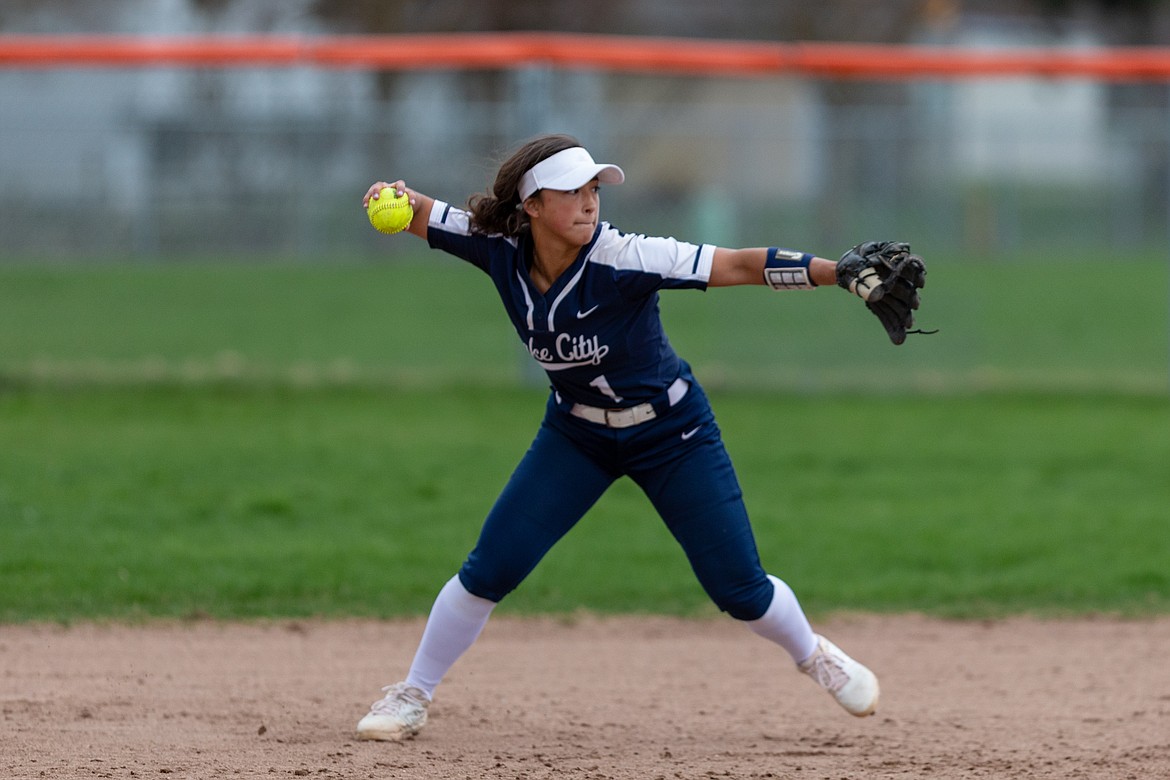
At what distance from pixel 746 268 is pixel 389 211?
3.66 feet

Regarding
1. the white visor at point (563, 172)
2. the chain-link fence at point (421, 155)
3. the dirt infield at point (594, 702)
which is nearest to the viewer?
the white visor at point (563, 172)

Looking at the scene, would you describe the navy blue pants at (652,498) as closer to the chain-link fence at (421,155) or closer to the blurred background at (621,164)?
the chain-link fence at (421,155)

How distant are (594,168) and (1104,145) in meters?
13.7

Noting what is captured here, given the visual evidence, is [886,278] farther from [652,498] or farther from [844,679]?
[844,679]

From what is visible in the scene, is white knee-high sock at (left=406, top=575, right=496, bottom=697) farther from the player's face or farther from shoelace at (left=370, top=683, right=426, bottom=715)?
the player's face

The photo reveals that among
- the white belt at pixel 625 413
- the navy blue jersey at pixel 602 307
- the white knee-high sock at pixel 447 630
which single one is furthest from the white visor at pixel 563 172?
the white knee-high sock at pixel 447 630

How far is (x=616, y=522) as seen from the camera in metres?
8.34

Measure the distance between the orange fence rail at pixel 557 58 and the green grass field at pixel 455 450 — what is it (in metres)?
1.80

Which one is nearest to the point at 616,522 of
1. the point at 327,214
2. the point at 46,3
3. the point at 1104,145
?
the point at 327,214

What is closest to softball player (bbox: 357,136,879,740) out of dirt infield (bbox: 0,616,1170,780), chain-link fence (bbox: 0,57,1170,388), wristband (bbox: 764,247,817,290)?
wristband (bbox: 764,247,817,290)

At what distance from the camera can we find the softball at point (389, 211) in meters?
4.45

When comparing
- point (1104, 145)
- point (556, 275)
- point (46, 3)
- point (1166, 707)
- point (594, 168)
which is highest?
point (46, 3)

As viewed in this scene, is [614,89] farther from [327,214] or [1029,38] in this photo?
[1029,38]

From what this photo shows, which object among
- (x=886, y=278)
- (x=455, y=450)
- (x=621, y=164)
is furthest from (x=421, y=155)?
(x=886, y=278)
